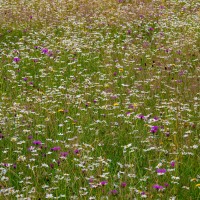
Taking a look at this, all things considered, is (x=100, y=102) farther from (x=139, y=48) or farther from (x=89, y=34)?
(x=89, y=34)

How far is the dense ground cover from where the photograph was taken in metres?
3.89

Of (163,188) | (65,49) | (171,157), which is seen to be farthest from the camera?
(65,49)

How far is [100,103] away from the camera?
6191mm

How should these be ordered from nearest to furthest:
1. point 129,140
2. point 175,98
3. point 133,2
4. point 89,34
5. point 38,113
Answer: point 129,140, point 38,113, point 175,98, point 89,34, point 133,2

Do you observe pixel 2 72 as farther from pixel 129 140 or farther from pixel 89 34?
pixel 129 140

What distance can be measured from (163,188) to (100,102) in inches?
114

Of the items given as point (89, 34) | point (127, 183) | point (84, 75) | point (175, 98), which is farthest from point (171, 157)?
point (89, 34)

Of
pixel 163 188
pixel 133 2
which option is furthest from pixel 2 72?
pixel 133 2

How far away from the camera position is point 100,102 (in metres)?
6.25

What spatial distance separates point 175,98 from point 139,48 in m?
3.34

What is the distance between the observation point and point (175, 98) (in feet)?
20.1

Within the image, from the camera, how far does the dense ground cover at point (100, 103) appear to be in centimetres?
389

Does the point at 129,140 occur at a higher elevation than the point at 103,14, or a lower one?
lower

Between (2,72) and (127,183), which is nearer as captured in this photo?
(127,183)
